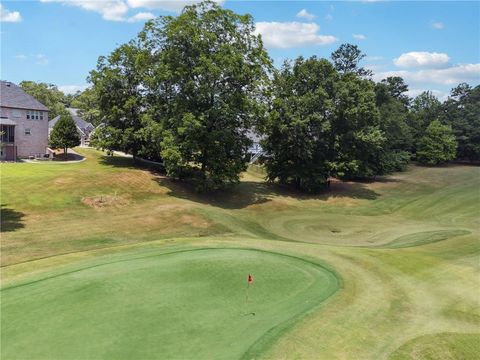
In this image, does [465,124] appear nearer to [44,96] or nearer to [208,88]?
[208,88]

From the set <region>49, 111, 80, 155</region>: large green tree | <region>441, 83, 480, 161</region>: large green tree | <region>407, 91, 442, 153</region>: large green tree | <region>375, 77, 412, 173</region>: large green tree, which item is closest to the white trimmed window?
<region>49, 111, 80, 155</region>: large green tree

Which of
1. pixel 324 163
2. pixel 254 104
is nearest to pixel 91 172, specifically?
pixel 254 104

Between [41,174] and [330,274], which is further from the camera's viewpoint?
[41,174]

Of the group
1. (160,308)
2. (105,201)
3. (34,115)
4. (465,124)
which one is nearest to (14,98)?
(34,115)

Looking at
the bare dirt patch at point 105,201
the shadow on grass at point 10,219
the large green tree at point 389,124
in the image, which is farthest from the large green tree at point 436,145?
the shadow on grass at point 10,219

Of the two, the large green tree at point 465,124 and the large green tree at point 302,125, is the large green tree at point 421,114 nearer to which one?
the large green tree at point 465,124

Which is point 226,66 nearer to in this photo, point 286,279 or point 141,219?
point 141,219

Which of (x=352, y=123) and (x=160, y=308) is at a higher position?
(x=352, y=123)
